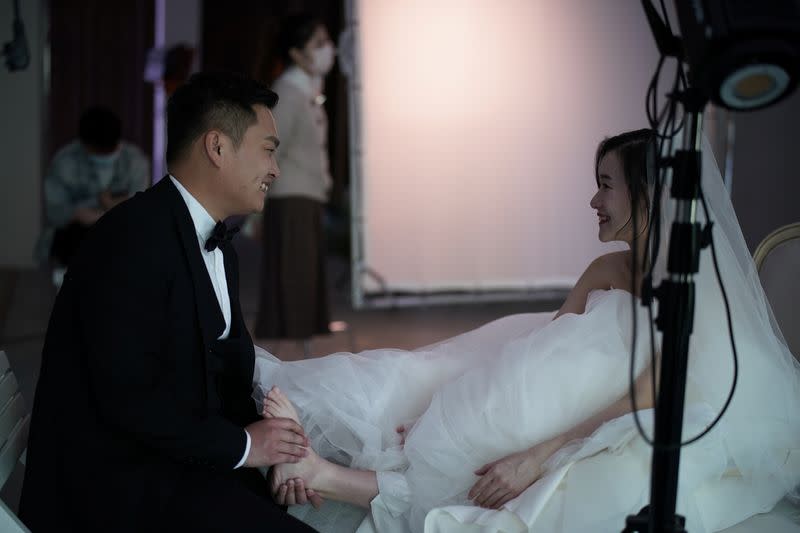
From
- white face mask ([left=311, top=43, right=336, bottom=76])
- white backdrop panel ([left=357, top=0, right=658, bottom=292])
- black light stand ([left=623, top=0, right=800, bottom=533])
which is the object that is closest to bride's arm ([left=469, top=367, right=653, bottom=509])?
black light stand ([left=623, top=0, right=800, bottom=533])

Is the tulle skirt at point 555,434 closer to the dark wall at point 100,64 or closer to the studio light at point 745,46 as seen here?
the studio light at point 745,46

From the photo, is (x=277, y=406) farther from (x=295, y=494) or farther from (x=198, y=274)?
(x=198, y=274)

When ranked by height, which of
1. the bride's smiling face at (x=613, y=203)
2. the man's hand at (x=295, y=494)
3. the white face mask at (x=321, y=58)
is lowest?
the man's hand at (x=295, y=494)

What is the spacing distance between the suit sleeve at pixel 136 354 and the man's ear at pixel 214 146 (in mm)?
211

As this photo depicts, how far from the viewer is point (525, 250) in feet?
16.8

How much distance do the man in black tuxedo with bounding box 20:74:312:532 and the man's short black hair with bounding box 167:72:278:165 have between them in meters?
0.11

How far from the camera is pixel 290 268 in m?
3.87

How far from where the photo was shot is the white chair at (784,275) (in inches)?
75.3

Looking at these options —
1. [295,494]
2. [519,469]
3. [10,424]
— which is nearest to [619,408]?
[519,469]

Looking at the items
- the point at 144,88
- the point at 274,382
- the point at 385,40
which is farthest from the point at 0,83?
the point at 274,382

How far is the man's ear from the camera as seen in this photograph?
A: 149 centimetres

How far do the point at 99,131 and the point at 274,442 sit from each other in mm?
3693

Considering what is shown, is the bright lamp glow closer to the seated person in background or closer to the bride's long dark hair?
the bride's long dark hair

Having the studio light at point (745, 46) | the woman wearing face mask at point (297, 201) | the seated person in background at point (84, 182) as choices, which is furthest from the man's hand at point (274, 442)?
the seated person in background at point (84, 182)
